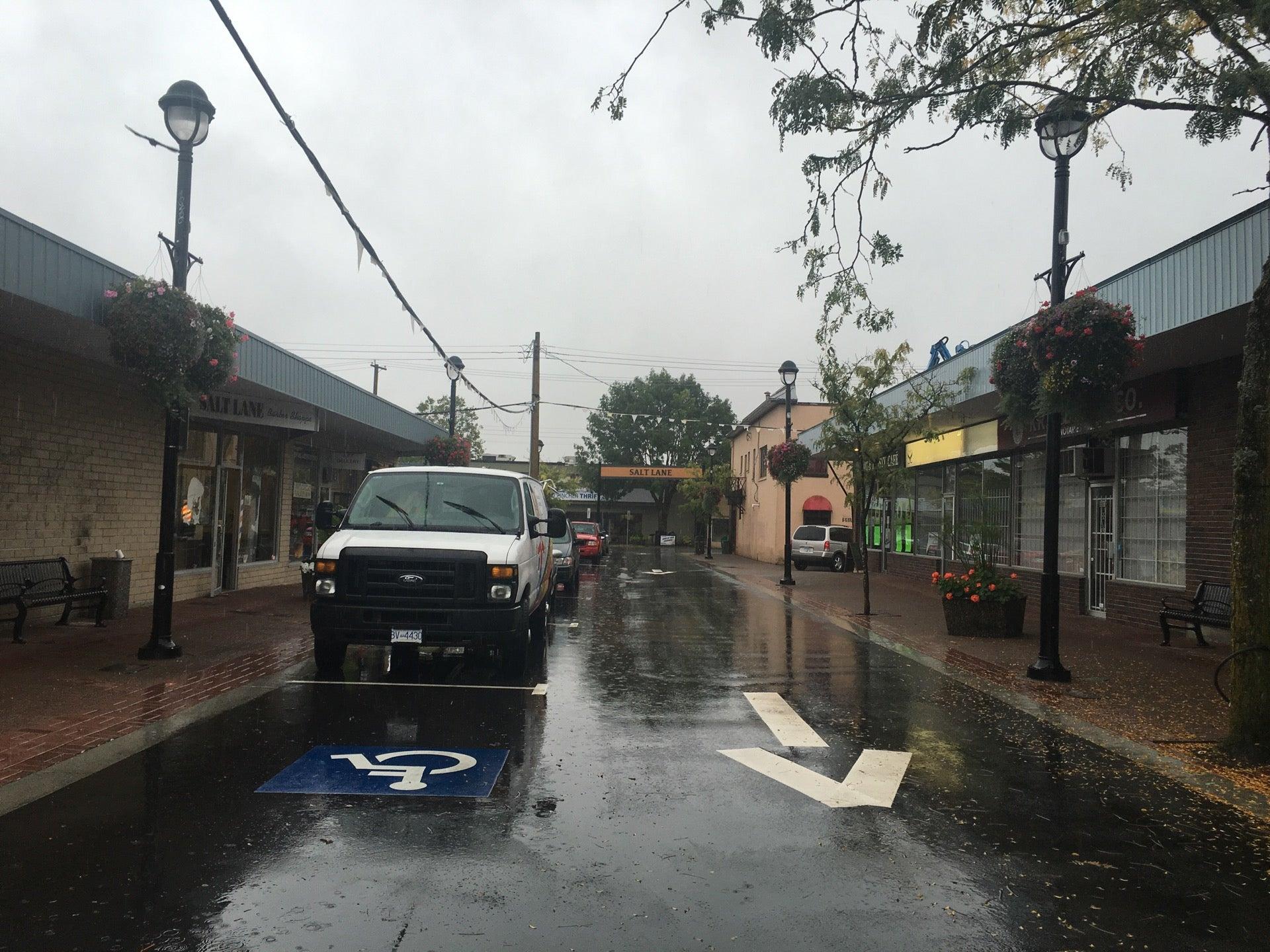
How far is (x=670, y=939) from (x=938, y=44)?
7987 millimetres

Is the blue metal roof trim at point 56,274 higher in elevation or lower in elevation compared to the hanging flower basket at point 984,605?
higher

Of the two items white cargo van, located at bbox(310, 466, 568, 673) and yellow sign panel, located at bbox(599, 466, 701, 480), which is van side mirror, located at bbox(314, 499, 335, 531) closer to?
white cargo van, located at bbox(310, 466, 568, 673)

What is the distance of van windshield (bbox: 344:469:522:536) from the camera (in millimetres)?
10125

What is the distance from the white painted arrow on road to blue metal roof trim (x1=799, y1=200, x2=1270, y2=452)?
621 centimetres

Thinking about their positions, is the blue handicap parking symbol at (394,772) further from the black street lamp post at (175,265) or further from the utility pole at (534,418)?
the utility pole at (534,418)

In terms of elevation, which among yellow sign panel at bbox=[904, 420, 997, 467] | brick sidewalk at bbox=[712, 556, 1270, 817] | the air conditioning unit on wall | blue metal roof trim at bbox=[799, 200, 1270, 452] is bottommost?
brick sidewalk at bbox=[712, 556, 1270, 817]

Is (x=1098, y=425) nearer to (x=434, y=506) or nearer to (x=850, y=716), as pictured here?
(x=850, y=716)

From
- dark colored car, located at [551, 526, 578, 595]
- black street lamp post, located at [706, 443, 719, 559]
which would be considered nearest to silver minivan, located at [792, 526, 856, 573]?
black street lamp post, located at [706, 443, 719, 559]

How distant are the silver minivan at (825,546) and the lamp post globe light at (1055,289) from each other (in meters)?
27.1

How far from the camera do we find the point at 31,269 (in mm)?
9078

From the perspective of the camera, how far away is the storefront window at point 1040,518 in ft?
59.7

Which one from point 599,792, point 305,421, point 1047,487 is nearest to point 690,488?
point 305,421

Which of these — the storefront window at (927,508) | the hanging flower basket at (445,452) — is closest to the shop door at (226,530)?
the hanging flower basket at (445,452)

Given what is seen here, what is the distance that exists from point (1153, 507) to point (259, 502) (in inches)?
644
